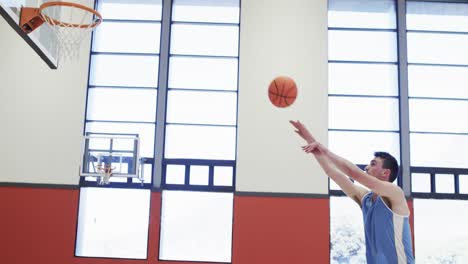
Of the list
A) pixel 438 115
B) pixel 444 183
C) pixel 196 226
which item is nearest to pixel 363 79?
pixel 438 115

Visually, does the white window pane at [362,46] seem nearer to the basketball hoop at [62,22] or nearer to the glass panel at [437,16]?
the glass panel at [437,16]

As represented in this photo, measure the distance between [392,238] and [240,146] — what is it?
18.2ft

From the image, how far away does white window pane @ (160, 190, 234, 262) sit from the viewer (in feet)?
28.9

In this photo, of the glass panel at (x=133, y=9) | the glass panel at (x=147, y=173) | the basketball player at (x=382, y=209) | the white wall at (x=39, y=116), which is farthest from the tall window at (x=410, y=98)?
the basketball player at (x=382, y=209)

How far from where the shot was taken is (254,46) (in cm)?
929

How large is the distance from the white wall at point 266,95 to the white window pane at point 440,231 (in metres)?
1.69

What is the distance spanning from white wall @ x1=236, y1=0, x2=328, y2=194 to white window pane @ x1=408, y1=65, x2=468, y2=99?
159 cm

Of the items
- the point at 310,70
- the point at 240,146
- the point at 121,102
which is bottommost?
the point at 240,146

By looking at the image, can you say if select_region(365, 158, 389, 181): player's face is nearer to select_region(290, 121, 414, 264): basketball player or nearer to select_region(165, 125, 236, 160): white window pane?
select_region(290, 121, 414, 264): basketball player

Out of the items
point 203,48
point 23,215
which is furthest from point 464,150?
point 23,215

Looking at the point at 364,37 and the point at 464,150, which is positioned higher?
the point at 364,37

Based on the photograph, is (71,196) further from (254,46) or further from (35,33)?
(254,46)

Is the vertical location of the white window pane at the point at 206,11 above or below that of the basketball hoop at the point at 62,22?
above

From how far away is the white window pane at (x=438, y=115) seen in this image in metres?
9.34
